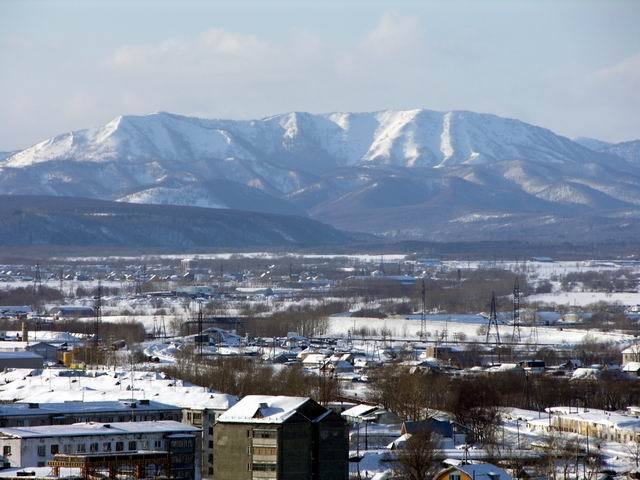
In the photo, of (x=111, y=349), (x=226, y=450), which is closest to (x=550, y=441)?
(x=226, y=450)

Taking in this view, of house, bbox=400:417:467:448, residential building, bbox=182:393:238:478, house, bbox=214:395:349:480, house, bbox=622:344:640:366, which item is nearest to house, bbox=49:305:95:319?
house, bbox=622:344:640:366

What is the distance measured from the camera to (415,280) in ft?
383

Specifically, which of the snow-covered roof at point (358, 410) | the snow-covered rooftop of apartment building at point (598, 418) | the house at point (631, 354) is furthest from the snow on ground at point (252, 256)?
the snow-covered roof at point (358, 410)

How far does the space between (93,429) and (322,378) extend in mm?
18936

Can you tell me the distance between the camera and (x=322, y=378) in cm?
5166

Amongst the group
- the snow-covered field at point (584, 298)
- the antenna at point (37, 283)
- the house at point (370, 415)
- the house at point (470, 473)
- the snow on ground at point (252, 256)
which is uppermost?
the snow on ground at point (252, 256)

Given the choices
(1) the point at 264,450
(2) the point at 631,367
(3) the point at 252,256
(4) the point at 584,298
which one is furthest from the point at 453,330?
(3) the point at 252,256

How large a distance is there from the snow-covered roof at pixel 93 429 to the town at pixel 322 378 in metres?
0.06

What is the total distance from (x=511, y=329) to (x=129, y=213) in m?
108

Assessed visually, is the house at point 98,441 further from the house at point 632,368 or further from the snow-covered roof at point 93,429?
the house at point 632,368

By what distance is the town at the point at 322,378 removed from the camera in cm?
3080

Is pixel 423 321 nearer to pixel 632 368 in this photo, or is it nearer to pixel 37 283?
pixel 632 368

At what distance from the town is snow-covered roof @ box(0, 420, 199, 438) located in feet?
0.20

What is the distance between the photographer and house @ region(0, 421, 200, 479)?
104 feet
